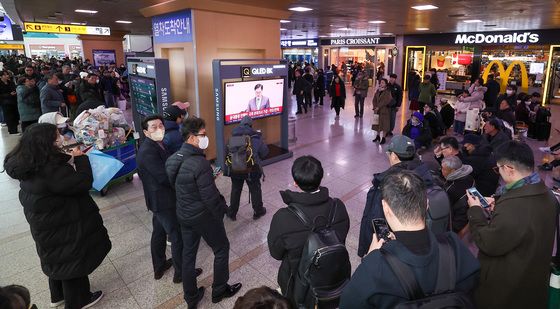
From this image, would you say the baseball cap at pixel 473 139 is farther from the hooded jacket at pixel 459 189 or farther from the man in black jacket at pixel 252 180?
the man in black jacket at pixel 252 180

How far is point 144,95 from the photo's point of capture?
6750 mm

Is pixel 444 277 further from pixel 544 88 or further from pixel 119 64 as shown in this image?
pixel 119 64

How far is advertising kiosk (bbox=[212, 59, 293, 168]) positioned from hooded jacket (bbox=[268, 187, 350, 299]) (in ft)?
14.4

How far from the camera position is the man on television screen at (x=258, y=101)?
265 inches

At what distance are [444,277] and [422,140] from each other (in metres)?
4.93

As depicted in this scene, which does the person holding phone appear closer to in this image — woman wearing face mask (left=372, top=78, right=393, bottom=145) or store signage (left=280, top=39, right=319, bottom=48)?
woman wearing face mask (left=372, top=78, right=393, bottom=145)

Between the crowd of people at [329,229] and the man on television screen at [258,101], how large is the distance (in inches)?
143

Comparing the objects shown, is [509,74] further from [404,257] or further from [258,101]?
[404,257]

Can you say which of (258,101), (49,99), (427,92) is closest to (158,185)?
(258,101)

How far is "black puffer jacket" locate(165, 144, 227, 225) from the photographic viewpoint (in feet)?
8.72

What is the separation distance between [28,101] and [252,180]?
668 cm

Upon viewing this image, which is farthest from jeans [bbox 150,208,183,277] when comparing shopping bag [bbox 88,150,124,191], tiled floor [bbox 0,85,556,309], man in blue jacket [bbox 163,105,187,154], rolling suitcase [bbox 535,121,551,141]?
rolling suitcase [bbox 535,121,551,141]

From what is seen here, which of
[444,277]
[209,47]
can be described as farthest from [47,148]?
[209,47]

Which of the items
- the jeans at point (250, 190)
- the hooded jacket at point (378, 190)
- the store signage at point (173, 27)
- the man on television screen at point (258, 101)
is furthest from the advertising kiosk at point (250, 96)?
the hooded jacket at point (378, 190)
